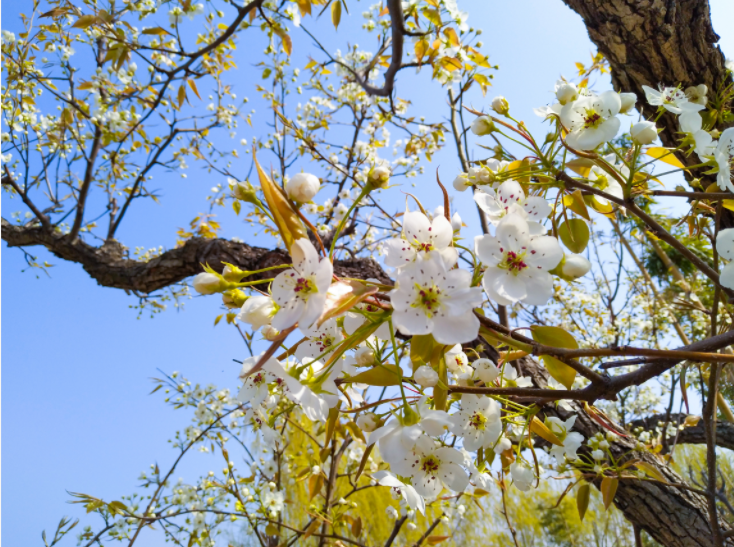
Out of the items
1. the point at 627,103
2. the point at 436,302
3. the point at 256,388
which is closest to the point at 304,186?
the point at 436,302

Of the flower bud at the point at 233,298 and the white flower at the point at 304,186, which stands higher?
the white flower at the point at 304,186

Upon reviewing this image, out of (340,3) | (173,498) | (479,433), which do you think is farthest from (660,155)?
(173,498)

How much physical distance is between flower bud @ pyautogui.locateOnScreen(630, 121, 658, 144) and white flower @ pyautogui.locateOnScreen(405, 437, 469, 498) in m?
0.44

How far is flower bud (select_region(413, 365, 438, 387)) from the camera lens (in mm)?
438

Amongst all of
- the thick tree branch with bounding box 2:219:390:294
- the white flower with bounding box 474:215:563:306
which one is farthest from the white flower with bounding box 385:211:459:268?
the thick tree branch with bounding box 2:219:390:294

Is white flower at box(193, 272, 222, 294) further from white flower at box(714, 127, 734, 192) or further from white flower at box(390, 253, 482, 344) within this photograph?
white flower at box(714, 127, 734, 192)

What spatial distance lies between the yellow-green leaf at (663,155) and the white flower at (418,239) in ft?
1.34

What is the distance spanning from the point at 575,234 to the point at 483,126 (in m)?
0.25

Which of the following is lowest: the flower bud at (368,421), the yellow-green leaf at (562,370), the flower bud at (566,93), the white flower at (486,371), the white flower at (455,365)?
the flower bud at (368,421)

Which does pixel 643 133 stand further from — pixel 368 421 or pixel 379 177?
pixel 368 421

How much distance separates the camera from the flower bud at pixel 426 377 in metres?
0.44

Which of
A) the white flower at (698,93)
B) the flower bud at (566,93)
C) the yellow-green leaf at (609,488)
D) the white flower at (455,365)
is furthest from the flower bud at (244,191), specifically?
the white flower at (698,93)

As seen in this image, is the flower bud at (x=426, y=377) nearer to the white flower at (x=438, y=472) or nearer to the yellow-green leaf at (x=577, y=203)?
the white flower at (x=438, y=472)

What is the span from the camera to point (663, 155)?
63cm
